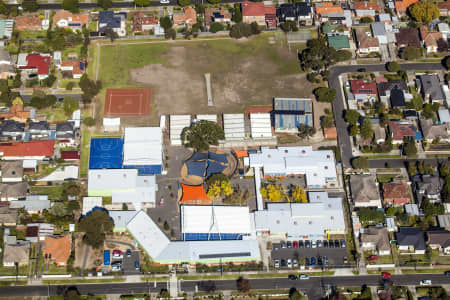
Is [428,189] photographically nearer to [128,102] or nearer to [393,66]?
[393,66]

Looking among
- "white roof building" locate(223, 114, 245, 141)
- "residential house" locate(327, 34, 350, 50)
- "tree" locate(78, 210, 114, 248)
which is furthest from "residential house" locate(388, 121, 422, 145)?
"tree" locate(78, 210, 114, 248)

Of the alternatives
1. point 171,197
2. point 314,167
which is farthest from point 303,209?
point 171,197

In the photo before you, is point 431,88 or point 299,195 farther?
point 431,88

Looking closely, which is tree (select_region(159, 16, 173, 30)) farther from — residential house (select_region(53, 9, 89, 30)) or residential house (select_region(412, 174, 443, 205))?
residential house (select_region(412, 174, 443, 205))

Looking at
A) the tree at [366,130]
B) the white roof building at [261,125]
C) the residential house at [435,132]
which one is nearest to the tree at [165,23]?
the white roof building at [261,125]

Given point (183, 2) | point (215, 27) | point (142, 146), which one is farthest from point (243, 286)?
point (183, 2)

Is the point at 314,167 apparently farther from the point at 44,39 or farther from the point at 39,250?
the point at 44,39

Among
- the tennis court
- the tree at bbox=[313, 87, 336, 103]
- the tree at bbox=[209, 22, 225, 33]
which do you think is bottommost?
the tennis court
